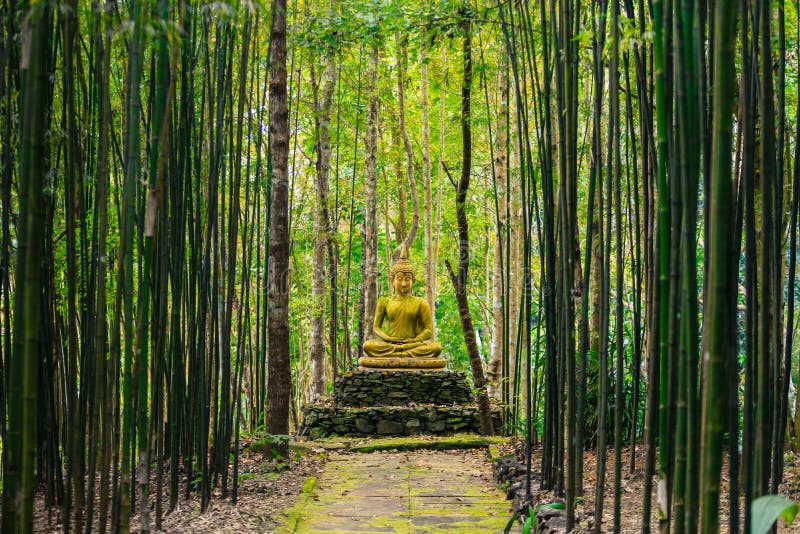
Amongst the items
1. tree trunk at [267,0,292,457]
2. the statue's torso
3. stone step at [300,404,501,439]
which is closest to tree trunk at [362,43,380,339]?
the statue's torso

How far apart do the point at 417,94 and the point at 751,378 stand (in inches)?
493

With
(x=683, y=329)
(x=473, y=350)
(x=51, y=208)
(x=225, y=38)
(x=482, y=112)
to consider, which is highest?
Answer: (x=482, y=112)

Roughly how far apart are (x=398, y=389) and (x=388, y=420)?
2.85ft

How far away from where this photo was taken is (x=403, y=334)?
9.65 meters

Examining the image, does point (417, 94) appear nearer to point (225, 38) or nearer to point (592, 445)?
point (592, 445)

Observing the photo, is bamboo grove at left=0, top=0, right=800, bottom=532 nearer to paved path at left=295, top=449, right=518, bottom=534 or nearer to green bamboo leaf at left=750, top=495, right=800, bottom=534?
green bamboo leaf at left=750, top=495, right=800, bottom=534

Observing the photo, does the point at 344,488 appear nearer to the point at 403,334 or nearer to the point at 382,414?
the point at 382,414

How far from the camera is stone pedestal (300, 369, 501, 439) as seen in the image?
805 cm

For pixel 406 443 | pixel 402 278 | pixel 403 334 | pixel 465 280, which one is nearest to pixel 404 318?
pixel 403 334

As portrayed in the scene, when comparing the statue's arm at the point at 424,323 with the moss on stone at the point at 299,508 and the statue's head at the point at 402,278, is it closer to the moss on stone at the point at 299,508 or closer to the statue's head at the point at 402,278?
the statue's head at the point at 402,278

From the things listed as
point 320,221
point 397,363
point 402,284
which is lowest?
point 397,363

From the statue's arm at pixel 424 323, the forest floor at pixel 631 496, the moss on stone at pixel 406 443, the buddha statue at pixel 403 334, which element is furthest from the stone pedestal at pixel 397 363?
the forest floor at pixel 631 496

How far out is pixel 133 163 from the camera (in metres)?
2.76

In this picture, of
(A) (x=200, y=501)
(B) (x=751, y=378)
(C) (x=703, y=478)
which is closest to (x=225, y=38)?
A: (A) (x=200, y=501)
